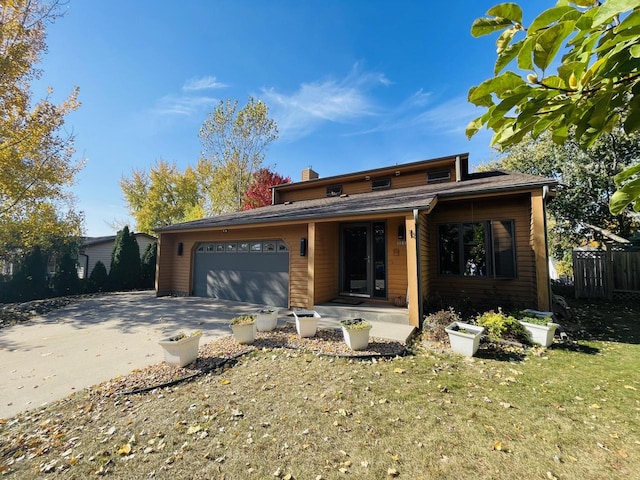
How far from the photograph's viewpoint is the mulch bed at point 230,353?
13.1 feet

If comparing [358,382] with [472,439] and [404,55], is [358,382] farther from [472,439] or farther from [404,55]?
[404,55]

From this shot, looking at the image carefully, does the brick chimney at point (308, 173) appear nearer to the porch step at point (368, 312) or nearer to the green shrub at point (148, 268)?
the porch step at point (368, 312)

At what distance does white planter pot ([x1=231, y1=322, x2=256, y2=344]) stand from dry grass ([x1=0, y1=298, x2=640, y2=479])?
111 cm

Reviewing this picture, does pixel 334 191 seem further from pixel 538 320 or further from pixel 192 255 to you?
pixel 538 320

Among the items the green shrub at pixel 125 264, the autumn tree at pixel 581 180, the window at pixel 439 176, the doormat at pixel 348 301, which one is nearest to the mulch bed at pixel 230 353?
the doormat at pixel 348 301

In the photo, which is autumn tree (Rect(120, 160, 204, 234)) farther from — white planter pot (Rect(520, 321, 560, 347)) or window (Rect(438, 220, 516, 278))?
white planter pot (Rect(520, 321, 560, 347))

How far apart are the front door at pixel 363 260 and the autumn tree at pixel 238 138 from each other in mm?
12481

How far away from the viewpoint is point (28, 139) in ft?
35.7

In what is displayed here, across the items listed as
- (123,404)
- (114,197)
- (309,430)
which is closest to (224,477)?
(309,430)

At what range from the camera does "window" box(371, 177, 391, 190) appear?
11.1m

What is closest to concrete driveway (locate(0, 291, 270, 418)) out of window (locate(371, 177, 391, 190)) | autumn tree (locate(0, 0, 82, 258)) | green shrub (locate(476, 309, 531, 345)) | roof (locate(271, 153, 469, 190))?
green shrub (locate(476, 309, 531, 345))

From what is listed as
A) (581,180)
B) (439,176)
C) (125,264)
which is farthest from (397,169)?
(125,264)

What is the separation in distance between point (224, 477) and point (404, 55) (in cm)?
1253

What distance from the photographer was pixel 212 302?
10.2m
